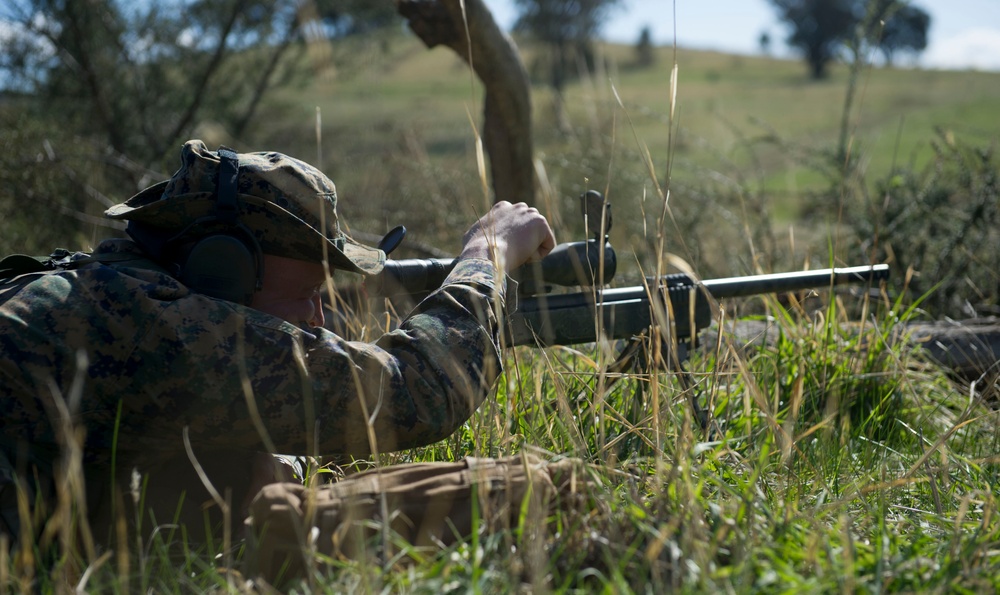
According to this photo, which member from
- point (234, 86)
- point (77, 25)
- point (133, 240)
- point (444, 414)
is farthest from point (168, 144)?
point (444, 414)

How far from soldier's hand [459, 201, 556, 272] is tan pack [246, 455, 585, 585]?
2.57ft

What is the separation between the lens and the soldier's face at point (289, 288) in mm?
2586

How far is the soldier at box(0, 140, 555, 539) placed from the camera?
7.41ft

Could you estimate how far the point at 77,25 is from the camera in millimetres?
8531

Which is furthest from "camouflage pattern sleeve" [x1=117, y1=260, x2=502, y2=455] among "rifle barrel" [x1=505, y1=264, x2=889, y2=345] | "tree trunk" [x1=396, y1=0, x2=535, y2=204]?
"tree trunk" [x1=396, y1=0, x2=535, y2=204]

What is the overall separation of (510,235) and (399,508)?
41.0 inches

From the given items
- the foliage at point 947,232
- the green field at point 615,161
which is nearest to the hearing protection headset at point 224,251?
the green field at point 615,161

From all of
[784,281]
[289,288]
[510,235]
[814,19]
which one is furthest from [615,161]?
[814,19]

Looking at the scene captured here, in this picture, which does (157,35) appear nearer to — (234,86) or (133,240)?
(234,86)

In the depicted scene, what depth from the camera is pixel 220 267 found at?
7.82ft

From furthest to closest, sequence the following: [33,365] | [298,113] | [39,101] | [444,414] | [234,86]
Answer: [298,113], [234,86], [39,101], [444,414], [33,365]

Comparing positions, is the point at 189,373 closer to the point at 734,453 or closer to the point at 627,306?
the point at 734,453

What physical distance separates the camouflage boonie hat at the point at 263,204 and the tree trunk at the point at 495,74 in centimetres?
225

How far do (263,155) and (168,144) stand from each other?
677 centimetres
